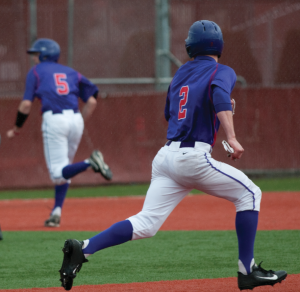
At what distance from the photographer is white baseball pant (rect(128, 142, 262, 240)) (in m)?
3.79

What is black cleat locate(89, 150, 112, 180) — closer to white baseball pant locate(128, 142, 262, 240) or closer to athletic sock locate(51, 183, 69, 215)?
athletic sock locate(51, 183, 69, 215)

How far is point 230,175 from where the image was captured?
12.4 ft

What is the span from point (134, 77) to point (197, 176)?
9.49 m

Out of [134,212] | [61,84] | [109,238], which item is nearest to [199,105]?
[109,238]

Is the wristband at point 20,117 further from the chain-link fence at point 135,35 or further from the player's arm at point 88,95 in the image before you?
the chain-link fence at point 135,35

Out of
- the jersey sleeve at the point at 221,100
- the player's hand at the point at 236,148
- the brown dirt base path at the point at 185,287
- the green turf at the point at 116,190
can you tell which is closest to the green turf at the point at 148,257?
the brown dirt base path at the point at 185,287

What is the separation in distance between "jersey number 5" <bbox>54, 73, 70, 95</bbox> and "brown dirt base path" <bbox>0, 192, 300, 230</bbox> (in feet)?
5.30

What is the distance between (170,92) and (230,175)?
0.72 meters

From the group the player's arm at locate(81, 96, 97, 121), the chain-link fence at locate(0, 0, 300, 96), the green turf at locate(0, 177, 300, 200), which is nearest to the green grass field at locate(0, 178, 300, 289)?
the player's arm at locate(81, 96, 97, 121)

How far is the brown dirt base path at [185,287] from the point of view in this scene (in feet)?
12.9

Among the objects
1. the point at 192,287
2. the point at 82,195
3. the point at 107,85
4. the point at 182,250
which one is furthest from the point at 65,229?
the point at 107,85

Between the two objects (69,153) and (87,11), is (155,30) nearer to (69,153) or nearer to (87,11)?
(87,11)

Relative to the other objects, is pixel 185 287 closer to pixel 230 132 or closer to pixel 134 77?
pixel 230 132

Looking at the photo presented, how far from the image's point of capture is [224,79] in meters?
3.79
